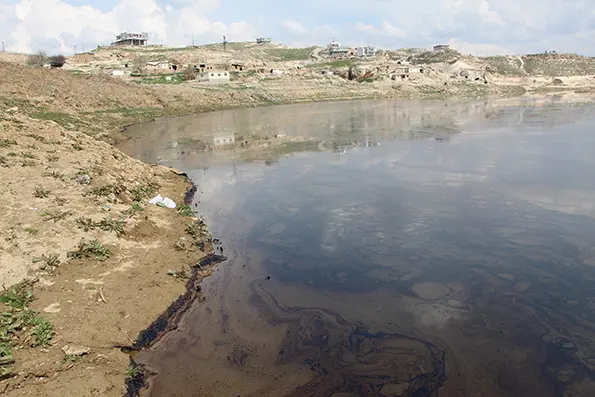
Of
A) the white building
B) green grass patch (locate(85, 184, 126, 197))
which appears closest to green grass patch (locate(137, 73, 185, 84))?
the white building

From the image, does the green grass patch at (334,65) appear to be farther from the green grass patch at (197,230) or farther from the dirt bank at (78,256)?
the green grass patch at (197,230)

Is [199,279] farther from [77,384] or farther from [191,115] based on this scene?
[191,115]

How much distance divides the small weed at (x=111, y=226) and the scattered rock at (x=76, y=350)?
485 cm

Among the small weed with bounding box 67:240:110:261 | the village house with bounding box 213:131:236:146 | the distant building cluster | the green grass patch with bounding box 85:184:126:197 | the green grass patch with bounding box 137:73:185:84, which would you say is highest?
the distant building cluster

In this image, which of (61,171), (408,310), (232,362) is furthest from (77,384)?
(61,171)

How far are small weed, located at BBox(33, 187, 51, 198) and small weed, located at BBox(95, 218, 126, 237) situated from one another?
2.34 meters

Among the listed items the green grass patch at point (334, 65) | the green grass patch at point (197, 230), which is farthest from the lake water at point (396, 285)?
the green grass patch at point (334, 65)

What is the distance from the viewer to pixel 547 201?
50.1 ft

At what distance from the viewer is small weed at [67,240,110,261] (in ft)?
33.3

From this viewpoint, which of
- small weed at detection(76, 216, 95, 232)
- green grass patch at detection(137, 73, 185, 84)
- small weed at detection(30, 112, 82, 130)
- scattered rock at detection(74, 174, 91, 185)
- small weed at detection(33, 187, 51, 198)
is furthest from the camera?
green grass patch at detection(137, 73, 185, 84)

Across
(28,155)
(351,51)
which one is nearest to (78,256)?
(28,155)

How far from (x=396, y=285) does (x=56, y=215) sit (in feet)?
31.4

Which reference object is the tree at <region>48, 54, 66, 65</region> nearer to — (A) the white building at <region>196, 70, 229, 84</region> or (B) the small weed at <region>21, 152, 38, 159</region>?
(A) the white building at <region>196, 70, 229, 84</region>

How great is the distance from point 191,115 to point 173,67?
45.9 metres
